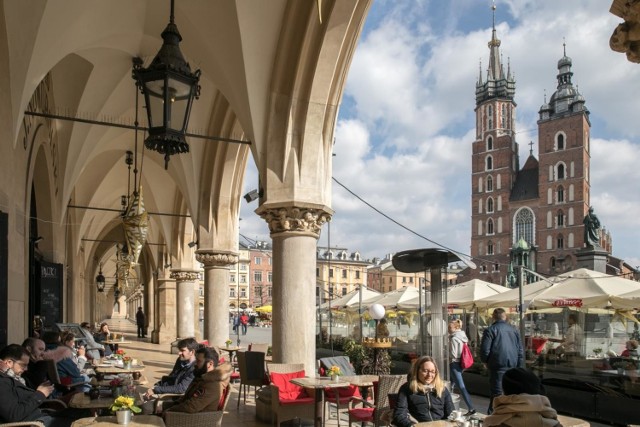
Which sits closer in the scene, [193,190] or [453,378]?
[453,378]

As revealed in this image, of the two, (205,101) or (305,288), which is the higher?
(205,101)

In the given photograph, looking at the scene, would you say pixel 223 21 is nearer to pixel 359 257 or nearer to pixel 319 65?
pixel 319 65

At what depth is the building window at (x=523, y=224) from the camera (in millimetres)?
85562

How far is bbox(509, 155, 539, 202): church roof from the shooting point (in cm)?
8862

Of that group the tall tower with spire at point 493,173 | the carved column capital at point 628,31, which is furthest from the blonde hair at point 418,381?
the tall tower with spire at point 493,173

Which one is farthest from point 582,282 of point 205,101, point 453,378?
point 205,101

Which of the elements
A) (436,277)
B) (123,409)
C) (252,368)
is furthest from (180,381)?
(436,277)

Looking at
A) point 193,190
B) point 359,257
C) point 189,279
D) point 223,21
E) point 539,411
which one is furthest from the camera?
point 359,257

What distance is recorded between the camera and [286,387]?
24.5 ft

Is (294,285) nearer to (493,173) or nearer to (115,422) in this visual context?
(115,422)

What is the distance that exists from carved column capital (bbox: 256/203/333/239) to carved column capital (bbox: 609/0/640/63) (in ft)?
20.8

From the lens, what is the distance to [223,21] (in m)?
8.98

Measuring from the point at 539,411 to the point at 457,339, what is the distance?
5965mm

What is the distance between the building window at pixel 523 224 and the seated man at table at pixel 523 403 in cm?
8563
